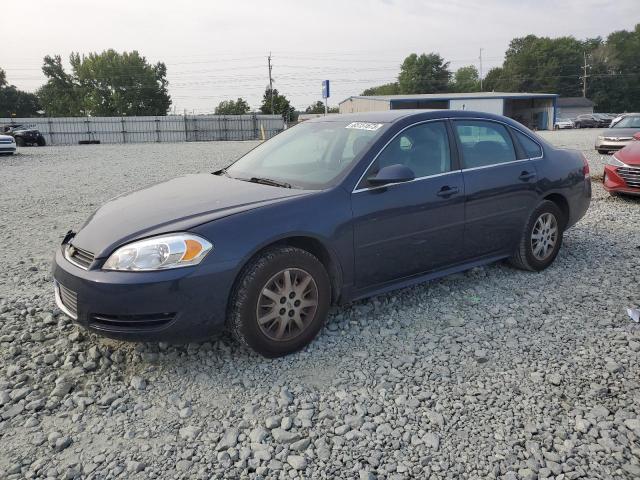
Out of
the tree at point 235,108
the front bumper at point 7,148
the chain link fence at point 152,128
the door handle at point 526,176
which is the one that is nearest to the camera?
the door handle at point 526,176

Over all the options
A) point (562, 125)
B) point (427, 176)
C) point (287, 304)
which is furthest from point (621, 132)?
point (562, 125)

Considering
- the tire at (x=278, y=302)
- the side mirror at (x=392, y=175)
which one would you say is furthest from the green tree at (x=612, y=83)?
the tire at (x=278, y=302)

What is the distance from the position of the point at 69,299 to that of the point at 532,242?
13.1 feet

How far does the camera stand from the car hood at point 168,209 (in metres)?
3.17

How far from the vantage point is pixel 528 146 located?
4957 mm

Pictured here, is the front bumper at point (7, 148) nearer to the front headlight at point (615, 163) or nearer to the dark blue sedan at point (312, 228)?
the dark blue sedan at point (312, 228)

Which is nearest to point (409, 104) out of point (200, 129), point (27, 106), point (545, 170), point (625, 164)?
point (200, 129)

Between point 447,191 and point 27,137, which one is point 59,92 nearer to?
point 27,137

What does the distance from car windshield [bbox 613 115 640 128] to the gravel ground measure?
14801 mm

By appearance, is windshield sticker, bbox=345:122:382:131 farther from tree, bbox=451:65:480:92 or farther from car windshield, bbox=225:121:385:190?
tree, bbox=451:65:480:92

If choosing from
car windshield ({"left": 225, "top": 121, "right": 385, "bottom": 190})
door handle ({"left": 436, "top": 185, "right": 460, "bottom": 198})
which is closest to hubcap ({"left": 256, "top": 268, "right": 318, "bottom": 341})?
car windshield ({"left": 225, "top": 121, "right": 385, "bottom": 190})

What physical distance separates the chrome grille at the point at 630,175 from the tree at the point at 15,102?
95.1m

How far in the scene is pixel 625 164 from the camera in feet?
28.0

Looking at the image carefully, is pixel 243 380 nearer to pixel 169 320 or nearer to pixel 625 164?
pixel 169 320
